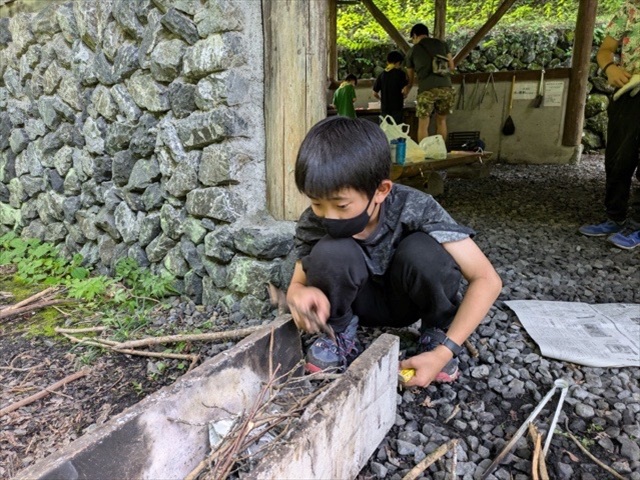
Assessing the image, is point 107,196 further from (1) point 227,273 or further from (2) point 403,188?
(2) point 403,188

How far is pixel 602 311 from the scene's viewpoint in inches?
87.4

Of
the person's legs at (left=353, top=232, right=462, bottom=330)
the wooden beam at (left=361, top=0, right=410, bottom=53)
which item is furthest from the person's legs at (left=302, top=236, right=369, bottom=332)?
the wooden beam at (left=361, top=0, right=410, bottom=53)

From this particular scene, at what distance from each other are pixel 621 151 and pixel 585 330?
5.69 ft

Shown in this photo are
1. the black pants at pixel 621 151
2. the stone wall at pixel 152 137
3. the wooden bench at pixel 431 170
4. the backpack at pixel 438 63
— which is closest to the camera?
the stone wall at pixel 152 137

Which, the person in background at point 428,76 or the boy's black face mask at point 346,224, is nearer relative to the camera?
the boy's black face mask at point 346,224

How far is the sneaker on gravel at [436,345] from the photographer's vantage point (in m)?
1.71

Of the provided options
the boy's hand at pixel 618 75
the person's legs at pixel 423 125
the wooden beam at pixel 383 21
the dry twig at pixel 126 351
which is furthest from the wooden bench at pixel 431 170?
the wooden beam at pixel 383 21

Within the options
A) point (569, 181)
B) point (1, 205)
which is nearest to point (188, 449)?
point (1, 205)

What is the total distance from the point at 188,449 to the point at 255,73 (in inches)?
62.1

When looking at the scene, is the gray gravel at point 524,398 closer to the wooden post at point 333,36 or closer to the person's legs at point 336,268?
the person's legs at point 336,268

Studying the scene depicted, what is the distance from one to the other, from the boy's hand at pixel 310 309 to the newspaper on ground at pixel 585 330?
974 millimetres

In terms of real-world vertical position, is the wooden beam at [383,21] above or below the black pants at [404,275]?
above

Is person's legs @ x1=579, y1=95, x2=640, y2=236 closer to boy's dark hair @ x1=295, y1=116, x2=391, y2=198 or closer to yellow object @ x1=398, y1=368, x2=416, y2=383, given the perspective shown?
boy's dark hair @ x1=295, y1=116, x2=391, y2=198

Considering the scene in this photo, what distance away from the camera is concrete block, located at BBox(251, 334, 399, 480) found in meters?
1.02
